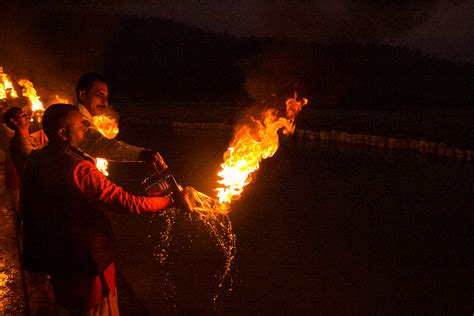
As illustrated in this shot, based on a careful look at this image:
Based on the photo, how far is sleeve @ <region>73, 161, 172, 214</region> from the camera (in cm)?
252

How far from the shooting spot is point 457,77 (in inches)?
2977

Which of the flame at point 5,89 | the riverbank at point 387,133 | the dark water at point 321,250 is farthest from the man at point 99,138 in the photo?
the riverbank at point 387,133

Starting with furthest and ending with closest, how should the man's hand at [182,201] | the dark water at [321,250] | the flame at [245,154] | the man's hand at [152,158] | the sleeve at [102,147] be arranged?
the dark water at [321,250], the flame at [245,154], the sleeve at [102,147], the man's hand at [152,158], the man's hand at [182,201]

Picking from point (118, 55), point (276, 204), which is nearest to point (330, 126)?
point (276, 204)

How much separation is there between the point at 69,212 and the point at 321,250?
5990 millimetres

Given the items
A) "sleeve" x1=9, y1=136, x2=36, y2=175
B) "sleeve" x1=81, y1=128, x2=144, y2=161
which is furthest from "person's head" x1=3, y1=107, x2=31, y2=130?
"sleeve" x1=81, y1=128, x2=144, y2=161

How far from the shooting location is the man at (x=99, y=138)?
135 inches

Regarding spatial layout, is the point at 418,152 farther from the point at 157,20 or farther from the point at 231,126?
the point at 157,20

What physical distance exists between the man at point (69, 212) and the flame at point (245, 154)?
123 centimetres

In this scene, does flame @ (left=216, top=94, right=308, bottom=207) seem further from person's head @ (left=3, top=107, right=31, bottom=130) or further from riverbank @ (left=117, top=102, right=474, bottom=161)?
riverbank @ (left=117, top=102, right=474, bottom=161)

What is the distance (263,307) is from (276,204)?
4.77 metres

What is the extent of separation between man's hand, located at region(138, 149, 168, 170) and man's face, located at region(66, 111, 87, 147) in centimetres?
71

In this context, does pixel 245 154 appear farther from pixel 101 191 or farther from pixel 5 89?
pixel 5 89

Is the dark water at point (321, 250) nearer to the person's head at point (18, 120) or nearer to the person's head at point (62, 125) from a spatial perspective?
the person's head at point (18, 120)
